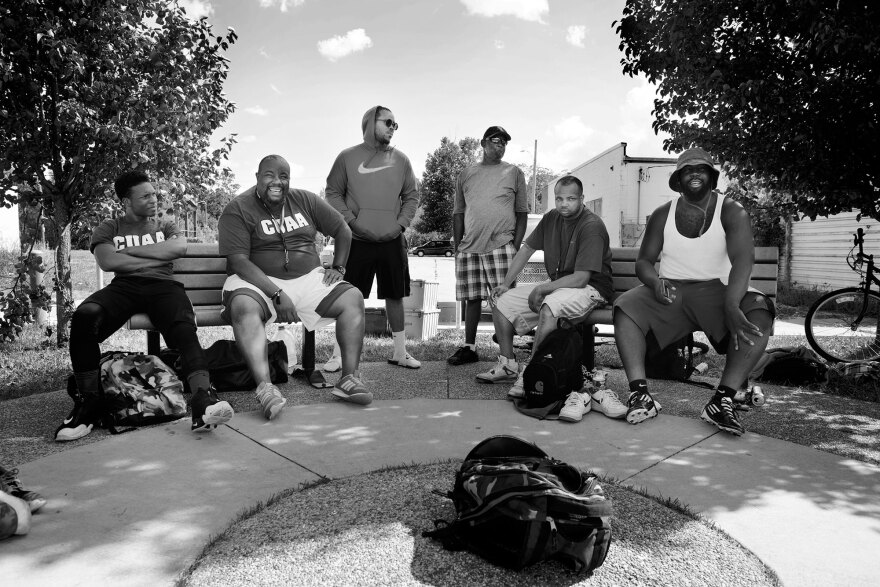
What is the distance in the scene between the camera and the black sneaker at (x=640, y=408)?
12.5ft

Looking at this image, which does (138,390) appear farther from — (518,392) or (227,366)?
(518,392)

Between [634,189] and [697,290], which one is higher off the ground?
[634,189]

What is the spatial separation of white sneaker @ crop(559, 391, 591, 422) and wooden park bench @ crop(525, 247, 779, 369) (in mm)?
762

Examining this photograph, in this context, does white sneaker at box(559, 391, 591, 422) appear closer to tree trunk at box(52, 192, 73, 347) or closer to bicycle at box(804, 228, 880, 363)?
bicycle at box(804, 228, 880, 363)

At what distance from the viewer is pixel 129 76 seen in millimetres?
6172

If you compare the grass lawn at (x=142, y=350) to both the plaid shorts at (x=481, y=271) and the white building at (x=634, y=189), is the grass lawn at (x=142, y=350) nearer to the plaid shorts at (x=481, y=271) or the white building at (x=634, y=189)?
the plaid shorts at (x=481, y=271)

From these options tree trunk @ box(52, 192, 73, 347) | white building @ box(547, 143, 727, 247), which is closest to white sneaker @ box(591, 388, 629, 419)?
tree trunk @ box(52, 192, 73, 347)

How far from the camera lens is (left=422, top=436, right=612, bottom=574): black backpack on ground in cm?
210

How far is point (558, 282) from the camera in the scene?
4500 millimetres

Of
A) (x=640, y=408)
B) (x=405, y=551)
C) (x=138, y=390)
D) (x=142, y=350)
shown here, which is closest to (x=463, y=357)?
(x=640, y=408)

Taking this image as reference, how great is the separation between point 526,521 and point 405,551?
0.46m

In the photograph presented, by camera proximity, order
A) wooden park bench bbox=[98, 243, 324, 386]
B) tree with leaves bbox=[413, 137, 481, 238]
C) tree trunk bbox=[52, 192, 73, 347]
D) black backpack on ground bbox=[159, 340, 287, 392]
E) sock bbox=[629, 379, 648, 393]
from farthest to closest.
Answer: tree with leaves bbox=[413, 137, 481, 238] → tree trunk bbox=[52, 192, 73, 347] → wooden park bench bbox=[98, 243, 324, 386] → black backpack on ground bbox=[159, 340, 287, 392] → sock bbox=[629, 379, 648, 393]

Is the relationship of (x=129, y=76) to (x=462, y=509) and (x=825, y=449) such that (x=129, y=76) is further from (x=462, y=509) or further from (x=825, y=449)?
(x=825, y=449)

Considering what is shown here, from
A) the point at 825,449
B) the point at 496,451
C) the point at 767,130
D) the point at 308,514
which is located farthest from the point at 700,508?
the point at 767,130
